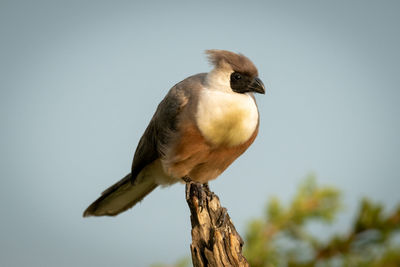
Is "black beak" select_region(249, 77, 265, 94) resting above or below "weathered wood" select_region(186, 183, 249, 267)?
above

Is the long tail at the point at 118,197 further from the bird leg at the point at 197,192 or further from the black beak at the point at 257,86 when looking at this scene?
the black beak at the point at 257,86

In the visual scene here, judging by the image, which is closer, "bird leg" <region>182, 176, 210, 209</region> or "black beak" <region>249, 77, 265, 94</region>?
"bird leg" <region>182, 176, 210, 209</region>

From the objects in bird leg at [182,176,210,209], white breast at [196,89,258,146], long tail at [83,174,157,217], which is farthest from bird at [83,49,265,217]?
long tail at [83,174,157,217]

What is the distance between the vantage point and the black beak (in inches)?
196

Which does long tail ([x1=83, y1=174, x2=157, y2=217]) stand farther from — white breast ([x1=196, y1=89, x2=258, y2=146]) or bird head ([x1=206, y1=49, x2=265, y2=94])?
bird head ([x1=206, y1=49, x2=265, y2=94])

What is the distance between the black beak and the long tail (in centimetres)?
189

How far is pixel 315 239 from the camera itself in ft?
13.9

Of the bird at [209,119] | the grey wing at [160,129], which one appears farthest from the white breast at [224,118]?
the grey wing at [160,129]

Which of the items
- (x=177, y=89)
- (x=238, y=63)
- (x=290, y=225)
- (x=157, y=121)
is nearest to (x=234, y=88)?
(x=238, y=63)

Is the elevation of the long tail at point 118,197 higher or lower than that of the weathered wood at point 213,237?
higher

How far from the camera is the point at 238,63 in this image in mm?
5039

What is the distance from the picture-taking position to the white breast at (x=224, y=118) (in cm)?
484

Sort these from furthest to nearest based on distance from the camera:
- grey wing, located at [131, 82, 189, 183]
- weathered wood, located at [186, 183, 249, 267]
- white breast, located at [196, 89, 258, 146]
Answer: grey wing, located at [131, 82, 189, 183]
white breast, located at [196, 89, 258, 146]
weathered wood, located at [186, 183, 249, 267]

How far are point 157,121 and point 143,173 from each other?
82cm
